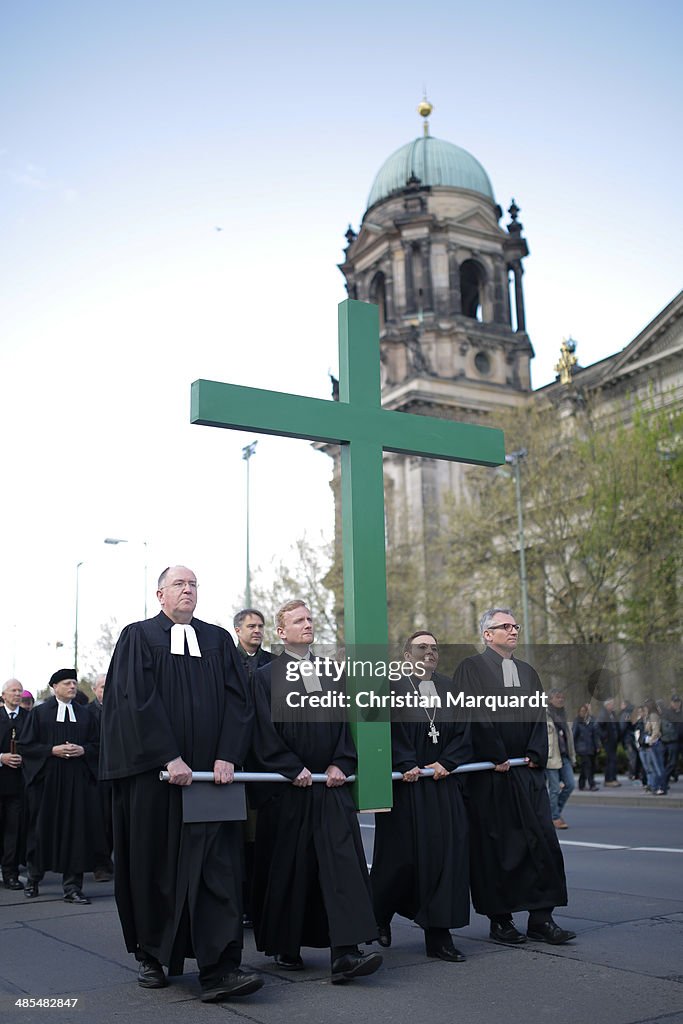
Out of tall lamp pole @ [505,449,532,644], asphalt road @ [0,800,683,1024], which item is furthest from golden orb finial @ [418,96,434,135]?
asphalt road @ [0,800,683,1024]

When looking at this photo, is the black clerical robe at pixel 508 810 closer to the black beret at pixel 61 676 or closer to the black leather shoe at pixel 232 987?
the black leather shoe at pixel 232 987

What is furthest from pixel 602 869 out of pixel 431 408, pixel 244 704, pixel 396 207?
pixel 396 207

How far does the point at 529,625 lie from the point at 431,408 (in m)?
25.7

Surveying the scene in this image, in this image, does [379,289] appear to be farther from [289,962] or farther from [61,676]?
[289,962]

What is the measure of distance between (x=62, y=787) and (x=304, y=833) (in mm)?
5182

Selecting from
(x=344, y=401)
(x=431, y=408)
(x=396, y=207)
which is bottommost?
(x=344, y=401)

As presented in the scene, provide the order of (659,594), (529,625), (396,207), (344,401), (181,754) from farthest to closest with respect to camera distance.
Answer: (396,207) < (529,625) < (659,594) < (344,401) < (181,754)

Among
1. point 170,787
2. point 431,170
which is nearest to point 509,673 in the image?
point 170,787

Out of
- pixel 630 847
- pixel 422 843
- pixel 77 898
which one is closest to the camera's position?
pixel 422 843

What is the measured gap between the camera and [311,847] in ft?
21.2

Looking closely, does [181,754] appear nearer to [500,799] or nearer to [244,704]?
[244,704]

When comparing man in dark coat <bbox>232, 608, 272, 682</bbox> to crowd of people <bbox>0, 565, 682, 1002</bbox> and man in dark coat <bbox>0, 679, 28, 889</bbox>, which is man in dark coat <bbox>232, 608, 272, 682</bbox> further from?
man in dark coat <bbox>0, 679, 28, 889</bbox>

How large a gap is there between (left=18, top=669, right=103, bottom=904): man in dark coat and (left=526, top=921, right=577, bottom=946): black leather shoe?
14.8 ft

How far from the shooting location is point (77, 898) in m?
9.93
